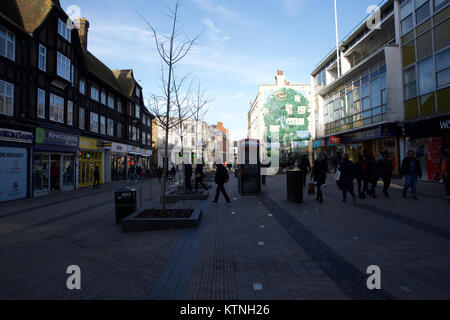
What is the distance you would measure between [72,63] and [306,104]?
100 feet

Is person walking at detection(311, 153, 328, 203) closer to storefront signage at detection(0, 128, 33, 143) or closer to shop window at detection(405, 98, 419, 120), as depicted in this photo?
shop window at detection(405, 98, 419, 120)

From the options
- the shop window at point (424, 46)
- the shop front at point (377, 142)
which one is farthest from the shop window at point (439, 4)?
the shop front at point (377, 142)

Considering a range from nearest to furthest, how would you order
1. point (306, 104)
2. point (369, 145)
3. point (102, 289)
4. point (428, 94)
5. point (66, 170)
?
1. point (102, 289)
2. point (428, 94)
3. point (66, 170)
4. point (369, 145)
5. point (306, 104)

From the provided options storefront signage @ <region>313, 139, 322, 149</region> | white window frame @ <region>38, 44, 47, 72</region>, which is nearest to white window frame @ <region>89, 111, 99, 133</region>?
white window frame @ <region>38, 44, 47, 72</region>

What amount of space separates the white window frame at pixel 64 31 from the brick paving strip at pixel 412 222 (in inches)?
812

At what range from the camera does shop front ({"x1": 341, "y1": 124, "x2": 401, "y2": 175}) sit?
1761 centimetres

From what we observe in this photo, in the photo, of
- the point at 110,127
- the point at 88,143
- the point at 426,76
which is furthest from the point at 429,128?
the point at 110,127

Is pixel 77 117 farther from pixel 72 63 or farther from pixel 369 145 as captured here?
pixel 369 145

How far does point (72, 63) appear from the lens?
19219 mm

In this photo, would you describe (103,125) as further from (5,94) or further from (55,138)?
(5,94)

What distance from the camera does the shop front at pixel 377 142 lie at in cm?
1761

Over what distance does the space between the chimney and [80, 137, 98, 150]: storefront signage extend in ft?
31.5
